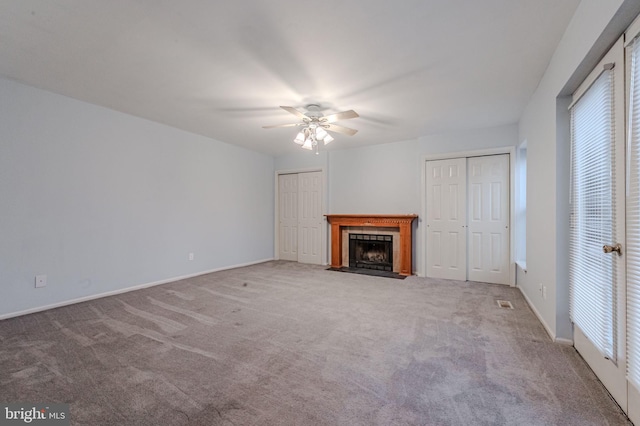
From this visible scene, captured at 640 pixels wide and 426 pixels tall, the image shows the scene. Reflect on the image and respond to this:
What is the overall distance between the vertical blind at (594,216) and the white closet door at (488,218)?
2.19 metres

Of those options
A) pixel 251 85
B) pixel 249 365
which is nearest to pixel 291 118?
pixel 251 85

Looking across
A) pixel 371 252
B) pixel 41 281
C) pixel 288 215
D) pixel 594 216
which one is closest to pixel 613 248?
pixel 594 216

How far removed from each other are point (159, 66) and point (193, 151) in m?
2.30

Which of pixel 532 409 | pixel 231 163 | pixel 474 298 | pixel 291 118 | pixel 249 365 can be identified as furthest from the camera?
pixel 231 163

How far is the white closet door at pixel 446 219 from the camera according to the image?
177 inches

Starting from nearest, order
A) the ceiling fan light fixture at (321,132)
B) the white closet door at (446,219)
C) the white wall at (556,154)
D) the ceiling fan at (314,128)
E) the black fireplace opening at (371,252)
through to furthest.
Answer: the white wall at (556,154)
the ceiling fan at (314,128)
the ceiling fan light fixture at (321,132)
the white closet door at (446,219)
the black fireplace opening at (371,252)

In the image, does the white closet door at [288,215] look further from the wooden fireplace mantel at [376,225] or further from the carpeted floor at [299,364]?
the carpeted floor at [299,364]

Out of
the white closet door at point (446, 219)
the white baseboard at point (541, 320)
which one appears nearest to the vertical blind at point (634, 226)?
the white baseboard at point (541, 320)

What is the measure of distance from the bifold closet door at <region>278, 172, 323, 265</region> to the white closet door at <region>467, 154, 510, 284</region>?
2.94 m

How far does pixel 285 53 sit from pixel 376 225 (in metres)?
3.55

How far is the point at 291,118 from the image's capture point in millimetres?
3965

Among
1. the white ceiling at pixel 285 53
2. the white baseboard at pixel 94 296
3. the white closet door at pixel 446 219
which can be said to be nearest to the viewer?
the white ceiling at pixel 285 53

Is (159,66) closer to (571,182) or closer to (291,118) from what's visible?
(291,118)

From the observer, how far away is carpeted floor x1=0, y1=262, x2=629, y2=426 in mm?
1487
